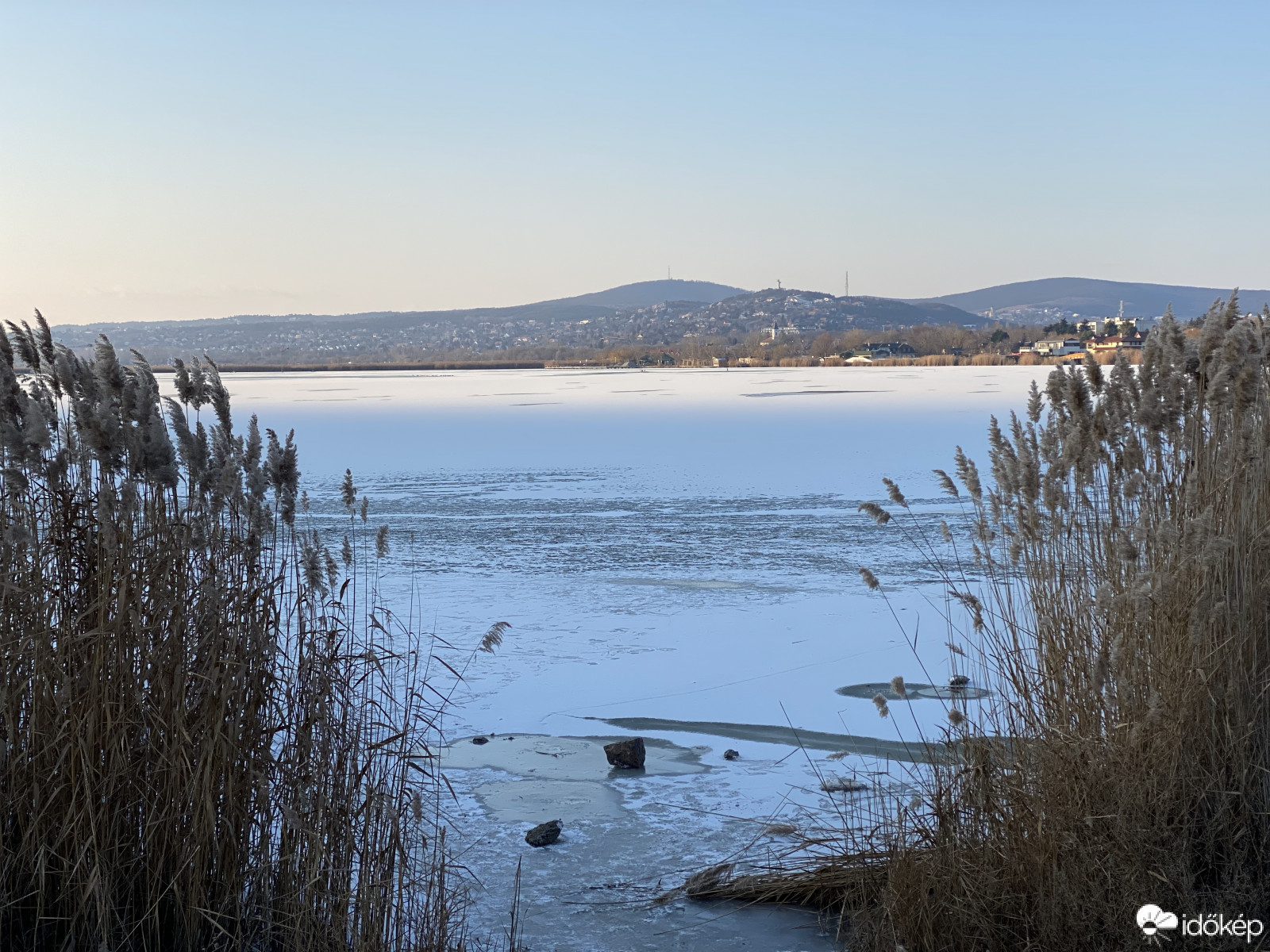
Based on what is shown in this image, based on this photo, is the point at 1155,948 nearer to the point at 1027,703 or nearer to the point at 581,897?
the point at 1027,703

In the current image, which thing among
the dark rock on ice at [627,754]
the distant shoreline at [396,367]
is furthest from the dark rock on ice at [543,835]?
the distant shoreline at [396,367]

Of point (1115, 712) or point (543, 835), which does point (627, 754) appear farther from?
point (1115, 712)

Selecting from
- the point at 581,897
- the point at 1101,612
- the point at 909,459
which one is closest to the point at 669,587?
the point at 581,897

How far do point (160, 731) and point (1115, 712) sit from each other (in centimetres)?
250

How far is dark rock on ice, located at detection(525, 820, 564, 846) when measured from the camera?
4016 mm

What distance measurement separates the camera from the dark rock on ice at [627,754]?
4.82 m

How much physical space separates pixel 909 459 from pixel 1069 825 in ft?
41.8

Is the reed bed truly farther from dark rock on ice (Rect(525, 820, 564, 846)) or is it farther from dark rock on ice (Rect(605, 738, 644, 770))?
dark rock on ice (Rect(605, 738, 644, 770))

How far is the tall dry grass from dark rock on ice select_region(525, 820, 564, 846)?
66 centimetres

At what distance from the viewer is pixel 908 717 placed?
5434 mm

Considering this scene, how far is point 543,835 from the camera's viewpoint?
4023mm

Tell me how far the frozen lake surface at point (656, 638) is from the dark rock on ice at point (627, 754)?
0.26ft

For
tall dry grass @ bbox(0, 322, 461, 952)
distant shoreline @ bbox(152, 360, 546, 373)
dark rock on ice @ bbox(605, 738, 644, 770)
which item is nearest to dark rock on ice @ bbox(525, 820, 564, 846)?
tall dry grass @ bbox(0, 322, 461, 952)

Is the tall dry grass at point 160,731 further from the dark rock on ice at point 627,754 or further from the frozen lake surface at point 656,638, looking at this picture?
the dark rock on ice at point 627,754
